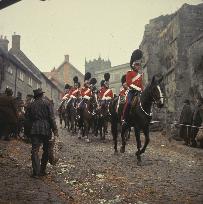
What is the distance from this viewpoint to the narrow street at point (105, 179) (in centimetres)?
625

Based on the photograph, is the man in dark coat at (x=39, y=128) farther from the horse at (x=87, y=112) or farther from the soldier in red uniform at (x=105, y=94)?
the soldier in red uniform at (x=105, y=94)

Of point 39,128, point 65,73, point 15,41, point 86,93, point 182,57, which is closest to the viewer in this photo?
point 39,128

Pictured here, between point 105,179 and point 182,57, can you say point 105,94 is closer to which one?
point 105,179

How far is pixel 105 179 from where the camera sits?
25.2 feet

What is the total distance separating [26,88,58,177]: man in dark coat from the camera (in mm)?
7805

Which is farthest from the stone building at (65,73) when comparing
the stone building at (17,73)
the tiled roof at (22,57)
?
the tiled roof at (22,57)

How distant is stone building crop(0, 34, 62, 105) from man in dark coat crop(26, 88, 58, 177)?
1826 cm

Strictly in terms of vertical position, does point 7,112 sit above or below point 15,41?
below

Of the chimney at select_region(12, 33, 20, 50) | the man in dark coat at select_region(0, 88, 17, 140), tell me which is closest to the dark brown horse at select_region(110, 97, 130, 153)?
the man in dark coat at select_region(0, 88, 17, 140)

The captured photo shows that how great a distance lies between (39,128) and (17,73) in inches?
958

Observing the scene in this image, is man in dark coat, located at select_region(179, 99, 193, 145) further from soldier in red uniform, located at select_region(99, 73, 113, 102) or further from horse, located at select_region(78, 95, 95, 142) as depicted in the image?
horse, located at select_region(78, 95, 95, 142)

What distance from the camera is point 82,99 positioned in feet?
49.7

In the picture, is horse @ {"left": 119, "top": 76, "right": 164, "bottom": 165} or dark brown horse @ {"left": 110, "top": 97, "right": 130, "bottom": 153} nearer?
horse @ {"left": 119, "top": 76, "right": 164, "bottom": 165}

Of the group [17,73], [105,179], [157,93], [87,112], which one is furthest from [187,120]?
[17,73]
